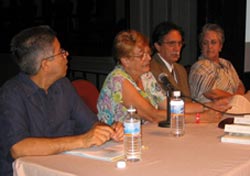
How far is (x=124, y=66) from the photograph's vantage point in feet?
8.63

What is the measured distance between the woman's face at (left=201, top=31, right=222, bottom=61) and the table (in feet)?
5.73

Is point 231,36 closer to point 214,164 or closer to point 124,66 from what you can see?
point 124,66

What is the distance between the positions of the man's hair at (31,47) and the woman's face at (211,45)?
6.44 feet

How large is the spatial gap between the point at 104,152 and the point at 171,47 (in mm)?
1750

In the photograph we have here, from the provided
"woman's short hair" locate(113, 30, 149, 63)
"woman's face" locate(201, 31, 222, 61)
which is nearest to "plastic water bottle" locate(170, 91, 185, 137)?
"woman's short hair" locate(113, 30, 149, 63)

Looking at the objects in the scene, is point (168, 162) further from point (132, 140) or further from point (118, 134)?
point (118, 134)

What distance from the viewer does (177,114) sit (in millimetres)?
2148

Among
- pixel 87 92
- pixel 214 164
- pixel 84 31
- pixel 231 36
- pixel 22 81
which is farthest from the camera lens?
pixel 84 31

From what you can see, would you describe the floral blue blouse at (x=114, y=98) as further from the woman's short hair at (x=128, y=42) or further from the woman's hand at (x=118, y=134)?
the woman's hand at (x=118, y=134)

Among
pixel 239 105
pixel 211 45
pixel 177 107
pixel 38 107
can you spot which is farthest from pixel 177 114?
pixel 211 45

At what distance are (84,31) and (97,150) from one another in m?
5.62

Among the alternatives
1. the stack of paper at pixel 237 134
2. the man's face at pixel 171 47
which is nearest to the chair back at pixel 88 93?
the man's face at pixel 171 47

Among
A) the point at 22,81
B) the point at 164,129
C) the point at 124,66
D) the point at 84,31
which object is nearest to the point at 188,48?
the point at 84,31

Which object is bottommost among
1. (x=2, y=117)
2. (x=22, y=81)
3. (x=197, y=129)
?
(x=197, y=129)
